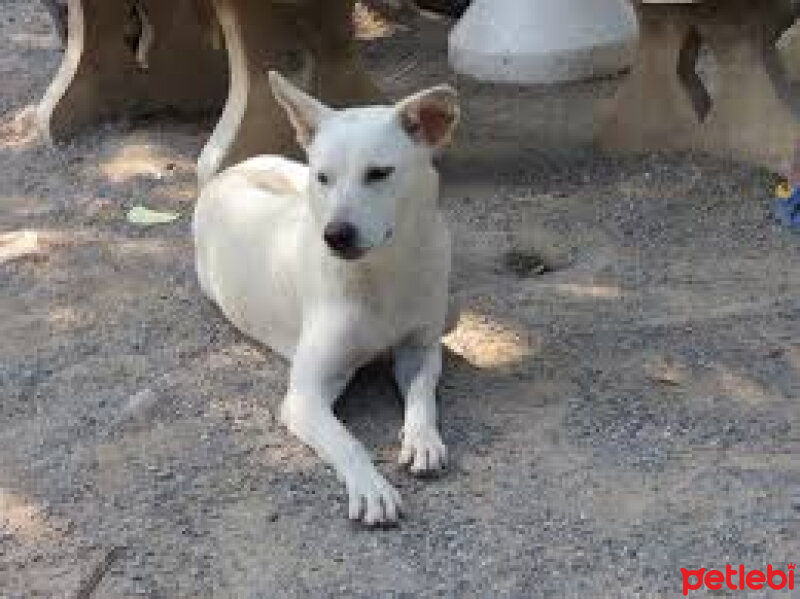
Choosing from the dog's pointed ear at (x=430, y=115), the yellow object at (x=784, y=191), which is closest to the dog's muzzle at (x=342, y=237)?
the dog's pointed ear at (x=430, y=115)

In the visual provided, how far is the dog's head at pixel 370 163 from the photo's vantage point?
300 centimetres

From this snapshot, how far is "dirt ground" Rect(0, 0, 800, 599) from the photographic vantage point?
9.01 feet

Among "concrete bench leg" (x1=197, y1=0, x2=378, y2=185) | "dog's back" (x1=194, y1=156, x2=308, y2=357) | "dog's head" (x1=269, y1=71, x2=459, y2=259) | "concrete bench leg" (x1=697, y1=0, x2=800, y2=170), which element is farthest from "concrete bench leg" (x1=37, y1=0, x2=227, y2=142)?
"dog's head" (x1=269, y1=71, x2=459, y2=259)

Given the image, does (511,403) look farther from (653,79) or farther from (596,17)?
(596,17)

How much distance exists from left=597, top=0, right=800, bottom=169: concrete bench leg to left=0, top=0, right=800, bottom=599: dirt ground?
0.28ft

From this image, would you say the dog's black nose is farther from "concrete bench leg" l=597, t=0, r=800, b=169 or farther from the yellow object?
"concrete bench leg" l=597, t=0, r=800, b=169

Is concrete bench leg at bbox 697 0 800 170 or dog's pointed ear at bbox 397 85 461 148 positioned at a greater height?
dog's pointed ear at bbox 397 85 461 148

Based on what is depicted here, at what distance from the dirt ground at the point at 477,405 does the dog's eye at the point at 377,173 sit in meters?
0.54

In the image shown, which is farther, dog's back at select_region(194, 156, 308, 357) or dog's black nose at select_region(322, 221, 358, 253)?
dog's back at select_region(194, 156, 308, 357)

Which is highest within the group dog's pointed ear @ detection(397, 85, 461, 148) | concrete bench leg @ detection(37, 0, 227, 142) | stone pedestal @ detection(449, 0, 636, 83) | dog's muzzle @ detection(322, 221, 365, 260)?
dog's pointed ear @ detection(397, 85, 461, 148)

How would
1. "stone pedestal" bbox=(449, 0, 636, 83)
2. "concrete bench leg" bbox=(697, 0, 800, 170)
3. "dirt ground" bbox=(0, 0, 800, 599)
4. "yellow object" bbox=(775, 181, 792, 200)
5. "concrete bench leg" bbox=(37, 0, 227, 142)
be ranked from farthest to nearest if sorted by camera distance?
"concrete bench leg" bbox=(37, 0, 227, 142), "stone pedestal" bbox=(449, 0, 636, 83), "concrete bench leg" bbox=(697, 0, 800, 170), "yellow object" bbox=(775, 181, 792, 200), "dirt ground" bbox=(0, 0, 800, 599)

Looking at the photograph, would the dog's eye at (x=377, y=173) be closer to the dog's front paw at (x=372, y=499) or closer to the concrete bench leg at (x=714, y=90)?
the dog's front paw at (x=372, y=499)

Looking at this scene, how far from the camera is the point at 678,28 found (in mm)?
4531

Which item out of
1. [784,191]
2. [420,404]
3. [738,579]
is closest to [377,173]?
A: [420,404]
